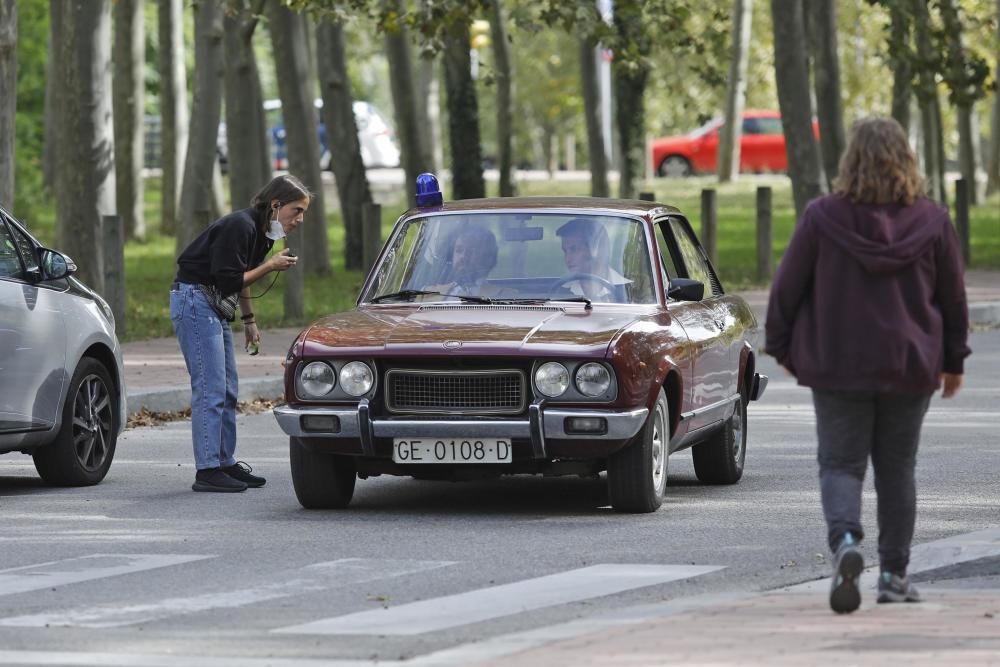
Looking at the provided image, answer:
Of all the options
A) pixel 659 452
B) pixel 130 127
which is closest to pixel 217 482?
pixel 659 452

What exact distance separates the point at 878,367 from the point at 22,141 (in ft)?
120

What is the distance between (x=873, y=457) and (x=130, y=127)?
29.6 m

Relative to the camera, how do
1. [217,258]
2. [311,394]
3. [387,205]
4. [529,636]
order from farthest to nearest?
[387,205] < [217,258] < [311,394] < [529,636]

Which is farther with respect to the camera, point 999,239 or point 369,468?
point 999,239

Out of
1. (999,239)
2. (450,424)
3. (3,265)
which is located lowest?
(999,239)

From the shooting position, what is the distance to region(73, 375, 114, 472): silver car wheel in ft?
38.6

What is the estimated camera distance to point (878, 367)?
721 centimetres

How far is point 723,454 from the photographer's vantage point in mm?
11539

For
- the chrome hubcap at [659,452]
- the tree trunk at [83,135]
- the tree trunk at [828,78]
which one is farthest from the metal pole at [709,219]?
the chrome hubcap at [659,452]

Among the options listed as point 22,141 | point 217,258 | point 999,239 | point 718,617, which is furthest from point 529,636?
point 22,141

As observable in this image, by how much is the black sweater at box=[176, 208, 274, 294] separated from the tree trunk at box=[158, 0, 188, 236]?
21.7 metres

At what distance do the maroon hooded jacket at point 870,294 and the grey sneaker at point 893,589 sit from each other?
67 centimetres

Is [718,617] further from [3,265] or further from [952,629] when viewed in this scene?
[3,265]

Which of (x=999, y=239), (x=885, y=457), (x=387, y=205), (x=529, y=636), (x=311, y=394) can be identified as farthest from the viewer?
(x=387, y=205)
